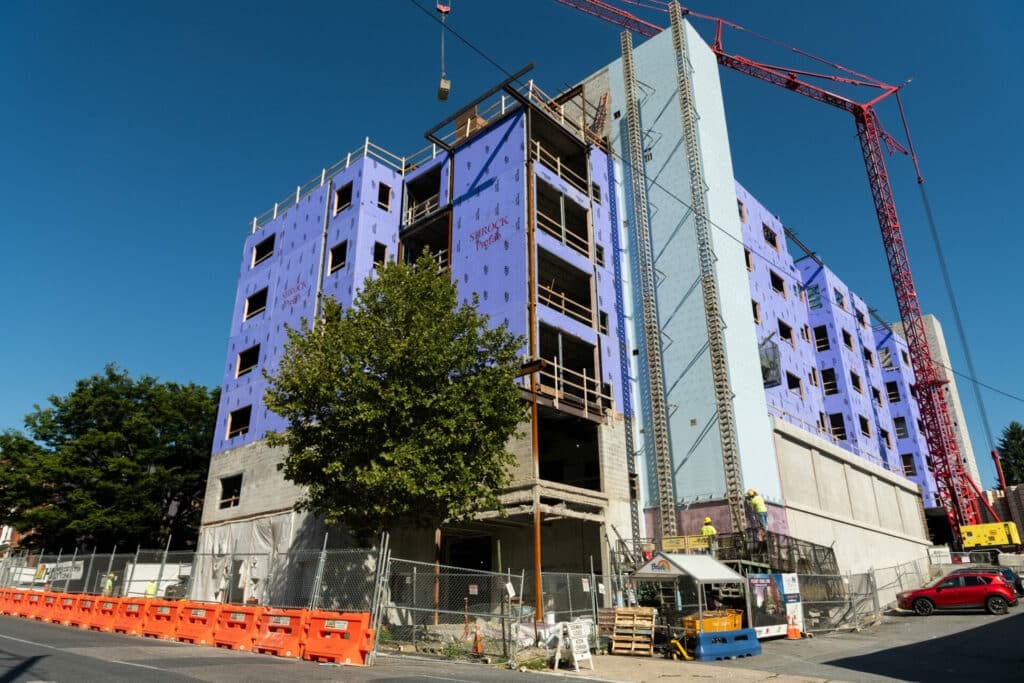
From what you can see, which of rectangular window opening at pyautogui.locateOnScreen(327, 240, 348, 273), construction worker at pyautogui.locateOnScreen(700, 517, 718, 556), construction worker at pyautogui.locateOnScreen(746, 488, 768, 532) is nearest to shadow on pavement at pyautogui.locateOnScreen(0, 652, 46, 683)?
construction worker at pyautogui.locateOnScreen(700, 517, 718, 556)

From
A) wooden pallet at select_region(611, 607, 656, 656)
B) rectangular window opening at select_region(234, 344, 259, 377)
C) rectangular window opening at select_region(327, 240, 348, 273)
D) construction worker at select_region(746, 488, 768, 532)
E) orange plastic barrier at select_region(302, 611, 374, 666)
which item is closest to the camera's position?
orange plastic barrier at select_region(302, 611, 374, 666)

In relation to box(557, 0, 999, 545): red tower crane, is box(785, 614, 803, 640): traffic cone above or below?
below

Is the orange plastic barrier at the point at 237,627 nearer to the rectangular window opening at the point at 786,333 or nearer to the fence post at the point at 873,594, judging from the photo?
the fence post at the point at 873,594

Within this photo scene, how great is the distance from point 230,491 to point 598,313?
21181 millimetres

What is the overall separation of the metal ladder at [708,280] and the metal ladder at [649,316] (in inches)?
100

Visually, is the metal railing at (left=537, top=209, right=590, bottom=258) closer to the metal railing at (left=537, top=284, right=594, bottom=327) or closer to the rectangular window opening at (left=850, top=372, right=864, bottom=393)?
the metal railing at (left=537, top=284, right=594, bottom=327)

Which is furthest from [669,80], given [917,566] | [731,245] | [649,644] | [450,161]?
[917,566]

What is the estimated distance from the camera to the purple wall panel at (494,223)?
89.6ft

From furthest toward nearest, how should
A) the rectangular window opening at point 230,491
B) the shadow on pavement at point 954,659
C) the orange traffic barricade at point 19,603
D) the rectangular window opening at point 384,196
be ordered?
the rectangular window opening at point 384,196
the rectangular window opening at point 230,491
the orange traffic barricade at point 19,603
the shadow on pavement at point 954,659

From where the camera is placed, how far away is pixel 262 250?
39.3 m

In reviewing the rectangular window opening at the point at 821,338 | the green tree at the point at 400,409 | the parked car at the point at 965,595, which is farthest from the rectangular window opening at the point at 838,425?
the green tree at the point at 400,409

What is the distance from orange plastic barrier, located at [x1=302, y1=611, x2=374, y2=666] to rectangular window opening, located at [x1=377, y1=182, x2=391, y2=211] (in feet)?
77.3

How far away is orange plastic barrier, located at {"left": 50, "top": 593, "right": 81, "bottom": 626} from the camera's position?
829 inches

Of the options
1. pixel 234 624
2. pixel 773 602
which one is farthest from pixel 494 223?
pixel 234 624
